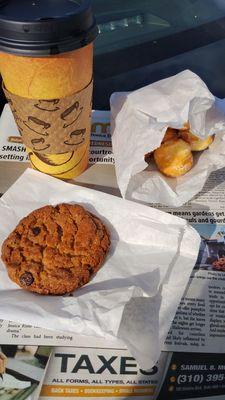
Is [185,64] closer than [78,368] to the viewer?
No

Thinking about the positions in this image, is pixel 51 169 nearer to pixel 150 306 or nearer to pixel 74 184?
pixel 74 184

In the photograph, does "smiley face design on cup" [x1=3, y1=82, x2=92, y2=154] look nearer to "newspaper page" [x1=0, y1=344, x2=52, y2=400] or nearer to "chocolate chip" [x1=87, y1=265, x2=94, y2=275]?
"chocolate chip" [x1=87, y1=265, x2=94, y2=275]

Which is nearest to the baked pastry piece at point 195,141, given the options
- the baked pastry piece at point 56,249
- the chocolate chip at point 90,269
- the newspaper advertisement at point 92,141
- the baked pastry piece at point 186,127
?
the baked pastry piece at point 186,127

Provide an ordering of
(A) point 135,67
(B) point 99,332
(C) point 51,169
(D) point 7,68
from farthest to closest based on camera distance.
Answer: (A) point 135,67 → (C) point 51,169 → (D) point 7,68 → (B) point 99,332

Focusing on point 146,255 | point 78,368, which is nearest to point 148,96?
point 146,255

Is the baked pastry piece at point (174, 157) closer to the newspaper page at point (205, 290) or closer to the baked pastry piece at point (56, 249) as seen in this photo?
the newspaper page at point (205, 290)

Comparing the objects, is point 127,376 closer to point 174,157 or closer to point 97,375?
point 97,375

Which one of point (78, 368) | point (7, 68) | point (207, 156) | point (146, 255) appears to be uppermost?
point (7, 68)
